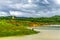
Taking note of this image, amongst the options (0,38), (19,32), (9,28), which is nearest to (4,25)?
(9,28)

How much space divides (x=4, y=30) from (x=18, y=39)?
13.5ft

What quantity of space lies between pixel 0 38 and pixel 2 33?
5.91 feet

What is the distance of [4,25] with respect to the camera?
29688mm

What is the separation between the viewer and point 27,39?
24516 mm

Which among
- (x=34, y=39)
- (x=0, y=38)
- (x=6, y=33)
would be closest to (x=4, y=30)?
(x=6, y=33)

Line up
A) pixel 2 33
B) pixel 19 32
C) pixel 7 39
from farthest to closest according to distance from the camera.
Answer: pixel 19 32 < pixel 2 33 < pixel 7 39

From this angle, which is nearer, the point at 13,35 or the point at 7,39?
the point at 7,39

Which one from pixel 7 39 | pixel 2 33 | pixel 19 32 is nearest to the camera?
pixel 7 39

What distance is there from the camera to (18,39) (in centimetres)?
2422

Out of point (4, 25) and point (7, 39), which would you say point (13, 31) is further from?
point (7, 39)

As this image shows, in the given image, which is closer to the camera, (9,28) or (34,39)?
(34,39)

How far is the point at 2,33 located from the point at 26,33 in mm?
4109

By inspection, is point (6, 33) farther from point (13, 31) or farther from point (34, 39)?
point (34, 39)

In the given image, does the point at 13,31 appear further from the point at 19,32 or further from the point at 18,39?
the point at 18,39
